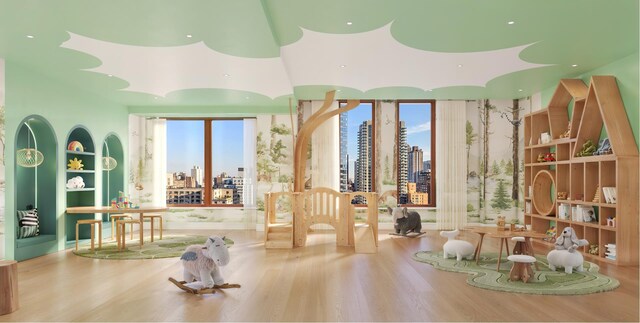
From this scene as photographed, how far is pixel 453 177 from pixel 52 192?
7.57m

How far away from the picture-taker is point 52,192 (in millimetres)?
7711

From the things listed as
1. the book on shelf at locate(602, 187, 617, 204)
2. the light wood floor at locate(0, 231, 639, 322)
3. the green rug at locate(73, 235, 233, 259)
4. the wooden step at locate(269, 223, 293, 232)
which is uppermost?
the book on shelf at locate(602, 187, 617, 204)

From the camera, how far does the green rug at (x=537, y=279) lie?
4809 mm

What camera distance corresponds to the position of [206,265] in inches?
192

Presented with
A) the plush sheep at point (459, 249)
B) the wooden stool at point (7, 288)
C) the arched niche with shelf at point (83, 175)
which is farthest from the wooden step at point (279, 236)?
the wooden stool at point (7, 288)

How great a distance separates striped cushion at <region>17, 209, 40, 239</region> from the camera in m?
7.28

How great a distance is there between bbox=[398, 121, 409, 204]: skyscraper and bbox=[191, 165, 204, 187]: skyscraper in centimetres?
456

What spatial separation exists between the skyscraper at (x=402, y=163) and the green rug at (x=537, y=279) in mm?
4251

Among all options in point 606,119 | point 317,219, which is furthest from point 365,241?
point 606,119

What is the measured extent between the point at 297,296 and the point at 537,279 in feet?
8.73

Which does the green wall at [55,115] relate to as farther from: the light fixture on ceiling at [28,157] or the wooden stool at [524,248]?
the wooden stool at [524,248]

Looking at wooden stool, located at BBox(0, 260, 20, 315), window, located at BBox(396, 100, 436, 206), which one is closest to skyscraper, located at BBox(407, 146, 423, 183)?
window, located at BBox(396, 100, 436, 206)

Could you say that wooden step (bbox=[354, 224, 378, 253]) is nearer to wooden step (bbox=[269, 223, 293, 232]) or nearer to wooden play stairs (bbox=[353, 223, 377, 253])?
wooden play stairs (bbox=[353, 223, 377, 253])

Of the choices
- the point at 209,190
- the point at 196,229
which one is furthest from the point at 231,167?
the point at 196,229
